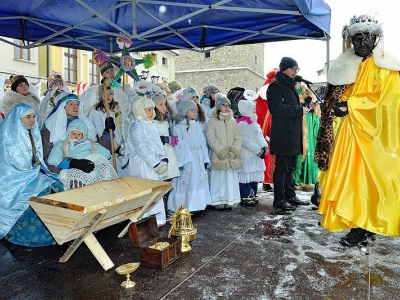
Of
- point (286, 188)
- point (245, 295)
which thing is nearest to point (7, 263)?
point (245, 295)

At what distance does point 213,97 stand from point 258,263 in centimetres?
380

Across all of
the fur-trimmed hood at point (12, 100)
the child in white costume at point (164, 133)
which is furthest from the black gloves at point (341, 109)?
the fur-trimmed hood at point (12, 100)

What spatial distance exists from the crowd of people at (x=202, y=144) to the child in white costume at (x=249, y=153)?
0.29 meters

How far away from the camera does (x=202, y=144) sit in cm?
Answer: 540

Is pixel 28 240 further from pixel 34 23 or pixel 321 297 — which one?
pixel 34 23

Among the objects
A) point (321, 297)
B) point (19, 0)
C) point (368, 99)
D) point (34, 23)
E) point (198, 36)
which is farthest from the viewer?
point (198, 36)

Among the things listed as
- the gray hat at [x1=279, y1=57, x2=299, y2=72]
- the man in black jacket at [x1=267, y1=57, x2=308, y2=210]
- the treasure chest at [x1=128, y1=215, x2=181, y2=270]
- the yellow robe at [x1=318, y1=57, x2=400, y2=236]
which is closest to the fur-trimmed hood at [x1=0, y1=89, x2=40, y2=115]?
the treasure chest at [x1=128, y1=215, x2=181, y2=270]

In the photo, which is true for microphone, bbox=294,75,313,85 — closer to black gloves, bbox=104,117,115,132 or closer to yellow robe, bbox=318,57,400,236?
yellow robe, bbox=318,57,400,236

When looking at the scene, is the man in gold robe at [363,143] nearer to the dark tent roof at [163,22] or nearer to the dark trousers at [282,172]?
the dark tent roof at [163,22]

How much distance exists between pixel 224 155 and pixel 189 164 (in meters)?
0.56

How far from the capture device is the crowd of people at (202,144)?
12.0 feet

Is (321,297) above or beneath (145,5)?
beneath

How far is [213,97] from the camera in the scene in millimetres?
6648

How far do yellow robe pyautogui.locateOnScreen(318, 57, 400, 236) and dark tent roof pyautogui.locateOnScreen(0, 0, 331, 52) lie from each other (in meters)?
1.48
